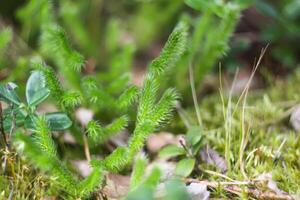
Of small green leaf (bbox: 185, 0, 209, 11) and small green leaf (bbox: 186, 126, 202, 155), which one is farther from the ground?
small green leaf (bbox: 185, 0, 209, 11)

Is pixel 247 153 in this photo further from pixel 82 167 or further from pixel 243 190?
pixel 82 167

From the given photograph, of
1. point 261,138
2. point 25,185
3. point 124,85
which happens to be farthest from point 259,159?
point 25,185

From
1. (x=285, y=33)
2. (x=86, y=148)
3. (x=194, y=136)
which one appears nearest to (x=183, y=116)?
(x=194, y=136)

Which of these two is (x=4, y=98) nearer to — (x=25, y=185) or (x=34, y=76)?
(x=34, y=76)

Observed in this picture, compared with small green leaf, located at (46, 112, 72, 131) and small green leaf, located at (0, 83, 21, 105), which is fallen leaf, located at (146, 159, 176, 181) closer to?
small green leaf, located at (46, 112, 72, 131)

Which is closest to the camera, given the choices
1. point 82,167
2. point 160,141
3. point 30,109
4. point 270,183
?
point 270,183

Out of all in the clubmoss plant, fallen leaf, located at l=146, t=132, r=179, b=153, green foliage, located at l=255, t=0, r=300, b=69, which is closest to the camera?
the clubmoss plant

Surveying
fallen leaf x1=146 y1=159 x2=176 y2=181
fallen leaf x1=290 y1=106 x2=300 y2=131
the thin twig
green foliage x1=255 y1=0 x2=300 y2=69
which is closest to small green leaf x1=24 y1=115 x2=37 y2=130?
the thin twig

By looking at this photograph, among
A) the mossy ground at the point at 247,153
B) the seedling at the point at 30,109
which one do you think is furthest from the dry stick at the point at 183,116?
the seedling at the point at 30,109
